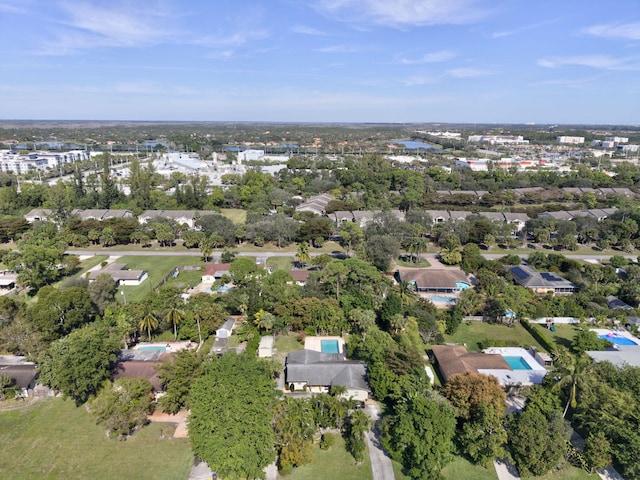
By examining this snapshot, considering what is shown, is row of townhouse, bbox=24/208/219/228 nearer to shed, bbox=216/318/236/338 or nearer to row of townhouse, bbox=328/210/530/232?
row of townhouse, bbox=328/210/530/232

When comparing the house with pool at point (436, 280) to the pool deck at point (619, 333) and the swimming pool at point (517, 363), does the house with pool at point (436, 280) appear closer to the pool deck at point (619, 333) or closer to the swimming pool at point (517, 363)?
the pool deck at point (619, 333)

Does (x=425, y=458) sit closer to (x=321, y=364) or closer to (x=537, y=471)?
(x=537, y=471)

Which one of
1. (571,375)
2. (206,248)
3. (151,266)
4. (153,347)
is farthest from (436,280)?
(151,266)


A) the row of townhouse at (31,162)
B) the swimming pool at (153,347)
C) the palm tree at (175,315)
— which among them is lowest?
the swimming pool at (153,347)

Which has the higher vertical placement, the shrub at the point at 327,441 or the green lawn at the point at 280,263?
the green lawn at the point at 280,263

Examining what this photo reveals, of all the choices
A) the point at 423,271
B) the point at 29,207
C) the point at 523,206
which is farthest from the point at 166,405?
the point at 523,206

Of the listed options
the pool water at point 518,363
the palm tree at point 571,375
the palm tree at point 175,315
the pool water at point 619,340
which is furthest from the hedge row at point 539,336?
the palm tree at point 175,315
